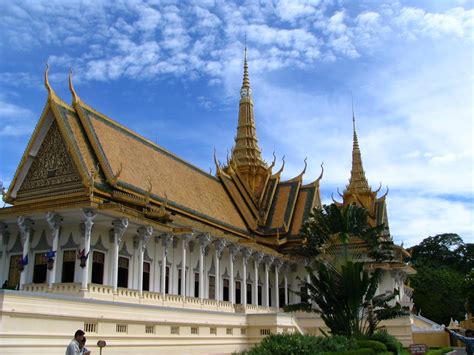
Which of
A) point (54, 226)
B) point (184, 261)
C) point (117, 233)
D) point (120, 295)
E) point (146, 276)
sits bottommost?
point (120, 295)

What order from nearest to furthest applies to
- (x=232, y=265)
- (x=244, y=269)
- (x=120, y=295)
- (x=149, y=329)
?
(x=149, y=329)
(x=120, y=295)
(x=232, y=265)
(x=244, y=269)

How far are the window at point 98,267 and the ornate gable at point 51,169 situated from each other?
2697mm

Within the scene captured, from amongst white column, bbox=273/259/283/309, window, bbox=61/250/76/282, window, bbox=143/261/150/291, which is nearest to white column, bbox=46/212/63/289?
window, bbox=61/250/76/282

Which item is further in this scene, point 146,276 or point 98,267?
point 146,276

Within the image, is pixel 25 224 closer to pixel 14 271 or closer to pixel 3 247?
pixel 14 271

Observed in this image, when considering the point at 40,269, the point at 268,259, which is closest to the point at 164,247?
the point at 40,269

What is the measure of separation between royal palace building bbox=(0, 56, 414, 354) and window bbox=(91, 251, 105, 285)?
0.04 metres

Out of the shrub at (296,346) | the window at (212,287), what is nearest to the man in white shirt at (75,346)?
the shrub at (296,346)

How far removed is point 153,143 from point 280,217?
457 inches

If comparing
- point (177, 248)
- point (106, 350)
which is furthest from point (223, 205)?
point (106, 350)

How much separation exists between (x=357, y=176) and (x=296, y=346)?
120ft

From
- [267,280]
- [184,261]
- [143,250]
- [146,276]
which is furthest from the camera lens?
[267,280]

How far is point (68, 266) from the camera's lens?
19.7 m

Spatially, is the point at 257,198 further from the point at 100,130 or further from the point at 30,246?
the point at 30,246
